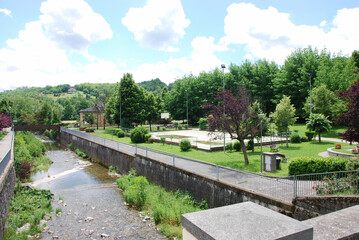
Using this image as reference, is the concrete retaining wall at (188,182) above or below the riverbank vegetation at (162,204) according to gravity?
above

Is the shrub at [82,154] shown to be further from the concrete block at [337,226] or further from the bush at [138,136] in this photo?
the concrete block at [337,226]

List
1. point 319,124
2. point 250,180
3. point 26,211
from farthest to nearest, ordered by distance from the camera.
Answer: point 319,124 → point 26,211 → point 250,180

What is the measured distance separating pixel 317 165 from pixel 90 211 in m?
11.5

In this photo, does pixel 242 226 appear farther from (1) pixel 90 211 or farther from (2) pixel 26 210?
(2) pixel 26 210

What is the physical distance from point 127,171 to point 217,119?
9620 millimetres

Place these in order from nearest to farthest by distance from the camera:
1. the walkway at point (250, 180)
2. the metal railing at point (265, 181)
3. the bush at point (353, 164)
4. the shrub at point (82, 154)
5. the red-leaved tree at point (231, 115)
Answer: the metal railing at point (265, 181) → the walkway at point (250, 180) → the bush at point (353, 164) → the red-leaved tree at point (231, 115) → the shrub at point (82, 154)

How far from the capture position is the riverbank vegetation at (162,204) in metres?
11.1

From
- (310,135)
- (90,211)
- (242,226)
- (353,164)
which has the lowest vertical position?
(90,211)

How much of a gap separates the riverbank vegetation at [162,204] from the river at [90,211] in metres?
0.47

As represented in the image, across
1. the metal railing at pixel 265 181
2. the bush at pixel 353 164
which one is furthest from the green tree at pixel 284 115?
the bush at pixel 353 164

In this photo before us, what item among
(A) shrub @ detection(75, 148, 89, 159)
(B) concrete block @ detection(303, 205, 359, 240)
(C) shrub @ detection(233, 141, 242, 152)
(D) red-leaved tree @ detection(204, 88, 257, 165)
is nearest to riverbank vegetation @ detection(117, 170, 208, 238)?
(D) red-leaved tree @ detection(204, 88, 257, 165)

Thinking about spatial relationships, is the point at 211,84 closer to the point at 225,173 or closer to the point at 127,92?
the point at 127,92

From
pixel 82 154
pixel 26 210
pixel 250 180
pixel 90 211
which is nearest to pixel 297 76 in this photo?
pixel 82 154

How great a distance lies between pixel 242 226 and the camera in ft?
7.67
